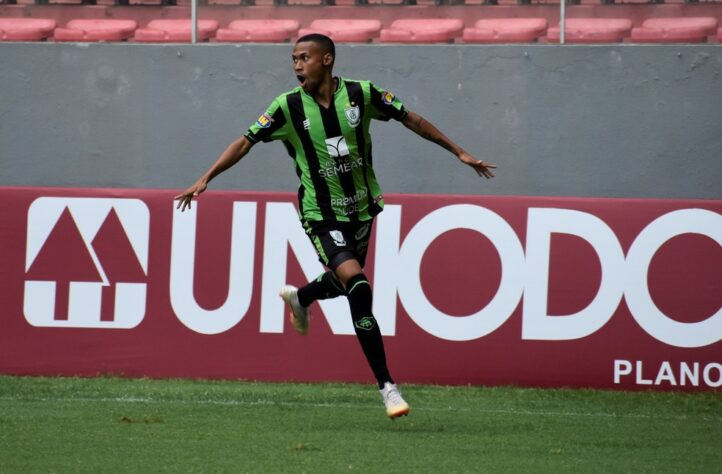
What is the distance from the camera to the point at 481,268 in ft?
26.6

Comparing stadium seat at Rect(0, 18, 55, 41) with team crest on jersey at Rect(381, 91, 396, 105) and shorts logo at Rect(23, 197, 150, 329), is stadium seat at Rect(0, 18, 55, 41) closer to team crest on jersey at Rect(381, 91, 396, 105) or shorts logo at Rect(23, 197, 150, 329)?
shorts logo at Rect(23, 197, 150, 329)

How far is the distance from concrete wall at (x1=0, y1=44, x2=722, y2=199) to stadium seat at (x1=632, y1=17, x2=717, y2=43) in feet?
0.89

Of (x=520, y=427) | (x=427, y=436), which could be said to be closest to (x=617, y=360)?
(x=520, y=427)

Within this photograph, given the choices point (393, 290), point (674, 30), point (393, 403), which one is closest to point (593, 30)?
point (674, 30)

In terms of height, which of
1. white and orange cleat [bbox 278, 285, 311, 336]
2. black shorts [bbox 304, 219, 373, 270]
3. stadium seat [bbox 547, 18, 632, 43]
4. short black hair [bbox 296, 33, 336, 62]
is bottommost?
white and orange cleat [bbox 278, 285, 311, 336]

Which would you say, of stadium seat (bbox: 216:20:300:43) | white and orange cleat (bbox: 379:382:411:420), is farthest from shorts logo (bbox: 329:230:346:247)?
stadium seat (bbox: 216:20:300:43)

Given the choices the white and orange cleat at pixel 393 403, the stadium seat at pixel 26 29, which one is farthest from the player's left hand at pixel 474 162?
the stadium seat at pixel 26 29

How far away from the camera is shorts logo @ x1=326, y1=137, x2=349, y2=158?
253 inches

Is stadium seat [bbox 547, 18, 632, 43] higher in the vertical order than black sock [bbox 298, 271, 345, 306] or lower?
higher

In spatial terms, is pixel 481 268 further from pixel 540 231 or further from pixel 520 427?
pixel 520 427

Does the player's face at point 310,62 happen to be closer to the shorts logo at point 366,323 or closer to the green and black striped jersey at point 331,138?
the green and black striped jersey at point 331,138

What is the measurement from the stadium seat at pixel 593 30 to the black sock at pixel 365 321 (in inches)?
137

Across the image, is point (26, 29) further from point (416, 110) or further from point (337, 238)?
point (337, 238)

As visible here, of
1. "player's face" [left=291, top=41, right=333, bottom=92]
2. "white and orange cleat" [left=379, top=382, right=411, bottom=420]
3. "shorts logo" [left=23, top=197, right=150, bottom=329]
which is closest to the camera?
"white and orange cleat" [left=379, top=382, right=411, bottom=420]
